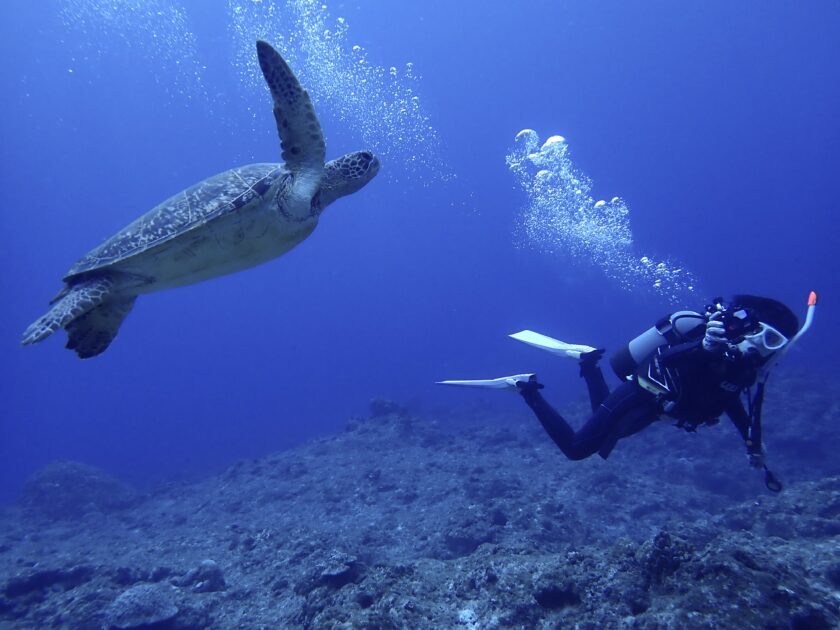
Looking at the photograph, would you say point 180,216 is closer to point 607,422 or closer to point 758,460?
point 607,422

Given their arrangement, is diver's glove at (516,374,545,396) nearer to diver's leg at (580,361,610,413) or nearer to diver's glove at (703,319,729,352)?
diver's leg at (580,361,610,413)

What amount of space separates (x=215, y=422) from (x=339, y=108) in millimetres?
51546

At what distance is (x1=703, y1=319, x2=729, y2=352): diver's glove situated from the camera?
13.2ft

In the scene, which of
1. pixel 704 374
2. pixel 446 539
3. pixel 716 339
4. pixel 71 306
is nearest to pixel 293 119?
pixel 71 306

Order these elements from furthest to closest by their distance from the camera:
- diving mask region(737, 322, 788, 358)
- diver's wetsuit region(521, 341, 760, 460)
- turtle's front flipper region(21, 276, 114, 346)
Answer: diver's wetsuit region(521, 341, 760, 460) → diving mask region(737, 322, 788, 358) → turtle's front flipper region(21, 276, 114, 346)

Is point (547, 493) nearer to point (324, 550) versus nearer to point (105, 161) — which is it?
point (324, 550)

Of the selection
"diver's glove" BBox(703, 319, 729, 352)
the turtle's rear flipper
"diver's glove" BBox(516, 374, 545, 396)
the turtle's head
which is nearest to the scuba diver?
"diver's glove" BBox(703, 319, 729, 352)

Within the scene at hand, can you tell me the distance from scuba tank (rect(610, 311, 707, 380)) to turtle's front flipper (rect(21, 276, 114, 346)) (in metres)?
5.62

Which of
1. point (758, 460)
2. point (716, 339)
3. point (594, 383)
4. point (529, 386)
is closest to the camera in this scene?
point (716, 339)

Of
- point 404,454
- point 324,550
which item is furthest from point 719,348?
point 404,454

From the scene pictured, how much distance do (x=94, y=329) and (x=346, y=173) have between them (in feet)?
9.87

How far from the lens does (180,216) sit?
430 cm

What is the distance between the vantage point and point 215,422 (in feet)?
202

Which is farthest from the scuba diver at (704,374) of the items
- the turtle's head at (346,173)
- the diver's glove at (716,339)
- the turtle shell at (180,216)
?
the turtle shell at (180,216)
